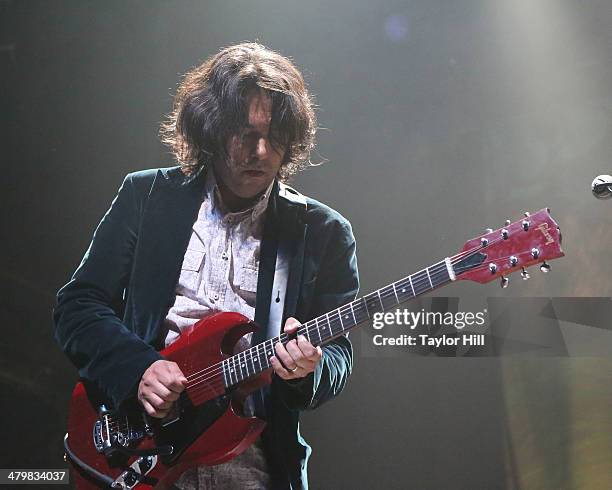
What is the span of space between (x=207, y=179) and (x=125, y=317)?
1.78 feet

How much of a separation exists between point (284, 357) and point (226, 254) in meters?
0.52

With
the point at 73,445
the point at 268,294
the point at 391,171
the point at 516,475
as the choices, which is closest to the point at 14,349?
the point at 73,445

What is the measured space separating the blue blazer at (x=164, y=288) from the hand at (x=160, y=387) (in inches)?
1.5

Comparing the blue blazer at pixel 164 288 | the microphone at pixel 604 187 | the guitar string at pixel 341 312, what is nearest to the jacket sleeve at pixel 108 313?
the blue blazer at pixel 164 288

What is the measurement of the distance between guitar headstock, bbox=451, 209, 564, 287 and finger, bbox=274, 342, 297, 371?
51 centimetres

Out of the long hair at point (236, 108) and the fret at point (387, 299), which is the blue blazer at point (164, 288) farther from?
the fret at point (387, 299)

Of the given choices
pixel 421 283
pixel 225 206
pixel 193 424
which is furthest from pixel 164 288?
pixel 421 283

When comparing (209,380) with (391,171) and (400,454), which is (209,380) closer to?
(400,454)

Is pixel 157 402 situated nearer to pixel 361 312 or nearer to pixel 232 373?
pixel 232 373

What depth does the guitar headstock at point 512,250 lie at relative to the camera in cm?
196

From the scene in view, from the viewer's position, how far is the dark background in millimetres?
2838

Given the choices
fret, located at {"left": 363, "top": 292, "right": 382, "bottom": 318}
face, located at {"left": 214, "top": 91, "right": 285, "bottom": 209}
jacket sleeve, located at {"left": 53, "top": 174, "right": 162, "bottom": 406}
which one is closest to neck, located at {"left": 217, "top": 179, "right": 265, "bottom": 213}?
face, located at {"left": 214, "top": 91, "right": 285, "bottom": 209}

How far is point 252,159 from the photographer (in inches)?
102

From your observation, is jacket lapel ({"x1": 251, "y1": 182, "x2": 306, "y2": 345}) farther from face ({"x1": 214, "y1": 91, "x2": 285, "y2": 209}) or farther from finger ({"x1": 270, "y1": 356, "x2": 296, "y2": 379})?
finger ({"x1": 270, "y1": 356, "x2": 296, "y2": 379})
